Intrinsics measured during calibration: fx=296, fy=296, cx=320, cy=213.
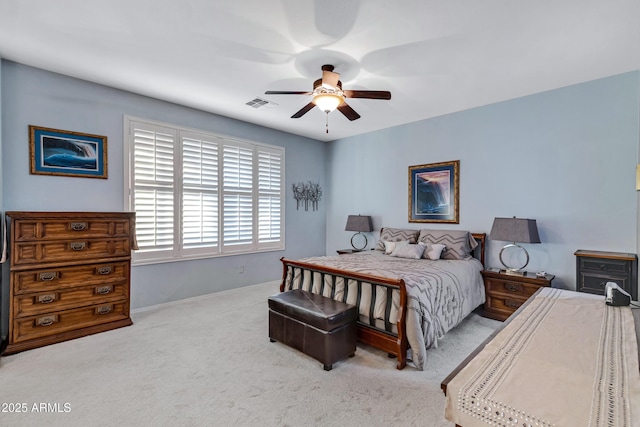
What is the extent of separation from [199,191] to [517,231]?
439cm

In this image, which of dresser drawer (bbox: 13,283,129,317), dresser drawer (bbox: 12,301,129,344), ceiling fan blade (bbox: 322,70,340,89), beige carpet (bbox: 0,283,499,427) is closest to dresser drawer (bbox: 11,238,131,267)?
dresser drawer (bbox: 13,283,129,317)

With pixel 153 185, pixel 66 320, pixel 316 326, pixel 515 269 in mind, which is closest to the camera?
pixel 316 326

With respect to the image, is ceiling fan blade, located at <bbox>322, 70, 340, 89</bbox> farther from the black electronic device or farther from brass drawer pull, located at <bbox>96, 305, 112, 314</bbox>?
brass drawer pull, located at <bbox>96, 305, 112, 314</bbox>

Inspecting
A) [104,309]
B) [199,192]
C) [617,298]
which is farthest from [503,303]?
[104,309]

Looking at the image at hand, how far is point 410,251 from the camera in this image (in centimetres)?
421

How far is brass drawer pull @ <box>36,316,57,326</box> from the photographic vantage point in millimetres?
2932

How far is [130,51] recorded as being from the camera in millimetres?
2863

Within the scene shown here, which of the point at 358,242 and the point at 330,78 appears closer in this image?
the point at 330,78

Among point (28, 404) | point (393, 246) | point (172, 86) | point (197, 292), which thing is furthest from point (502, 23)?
point (197, 292)

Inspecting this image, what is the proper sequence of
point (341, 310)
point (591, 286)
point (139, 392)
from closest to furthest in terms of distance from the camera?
point (139, 392) → point (341, 310) → point (591, 286)

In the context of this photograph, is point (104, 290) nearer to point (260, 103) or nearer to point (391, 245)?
point (260, 103)

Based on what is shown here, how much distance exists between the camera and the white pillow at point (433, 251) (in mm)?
4071

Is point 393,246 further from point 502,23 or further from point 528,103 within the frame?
point 502,23

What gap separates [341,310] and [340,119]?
3305 mm
